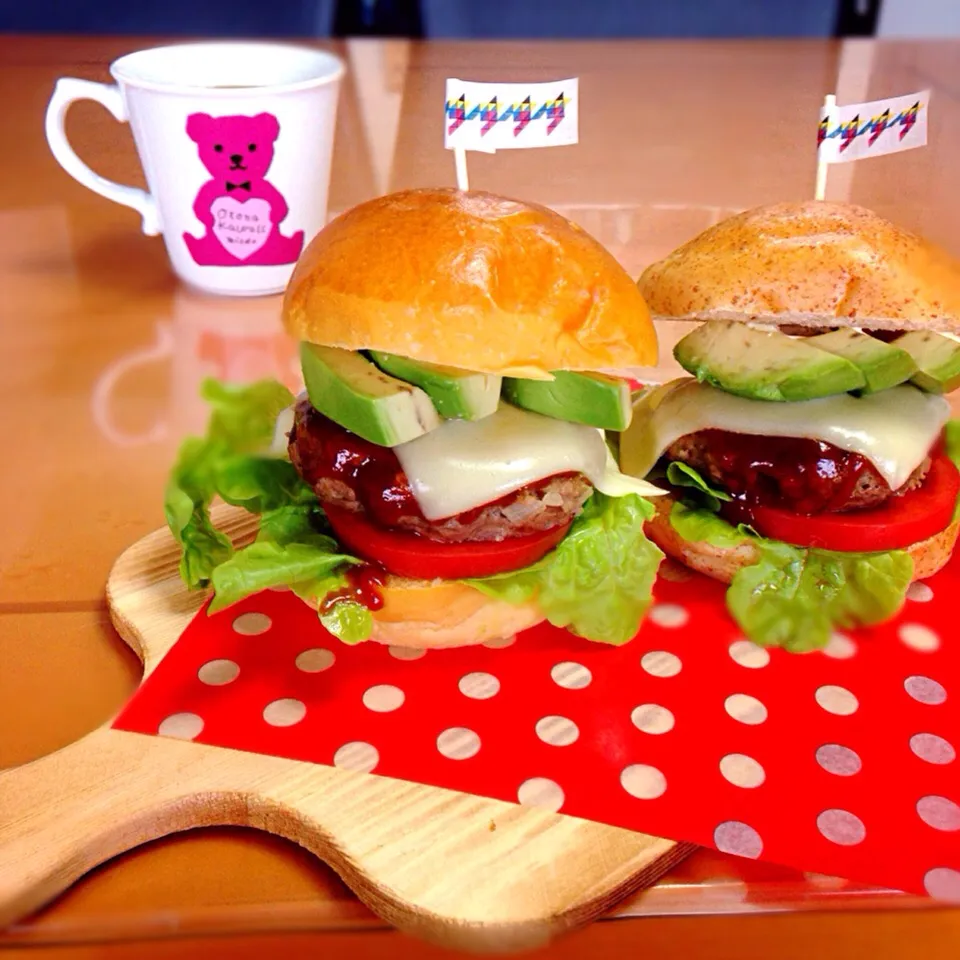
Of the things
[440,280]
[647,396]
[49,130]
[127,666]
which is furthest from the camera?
[49,130]

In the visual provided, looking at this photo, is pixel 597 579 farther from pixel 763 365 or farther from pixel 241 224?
pixel 241 224

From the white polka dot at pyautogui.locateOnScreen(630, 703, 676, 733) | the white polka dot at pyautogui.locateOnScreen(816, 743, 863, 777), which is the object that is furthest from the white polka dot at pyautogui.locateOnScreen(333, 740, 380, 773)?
the white polka dot at pyautogui.locateOnScreen(816, 743, 863, 777)

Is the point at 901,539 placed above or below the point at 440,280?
below

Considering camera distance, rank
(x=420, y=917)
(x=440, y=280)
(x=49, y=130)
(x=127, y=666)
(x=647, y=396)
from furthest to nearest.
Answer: (x=49, y=130), (x=647, y=396), (x=127, y=666), (x=440, y=280), (x=420, y=917)

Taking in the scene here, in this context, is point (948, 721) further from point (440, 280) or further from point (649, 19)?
point (649, 19)

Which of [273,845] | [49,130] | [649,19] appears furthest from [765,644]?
[649,19]

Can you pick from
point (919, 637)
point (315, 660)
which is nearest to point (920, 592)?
point (919, 637)
